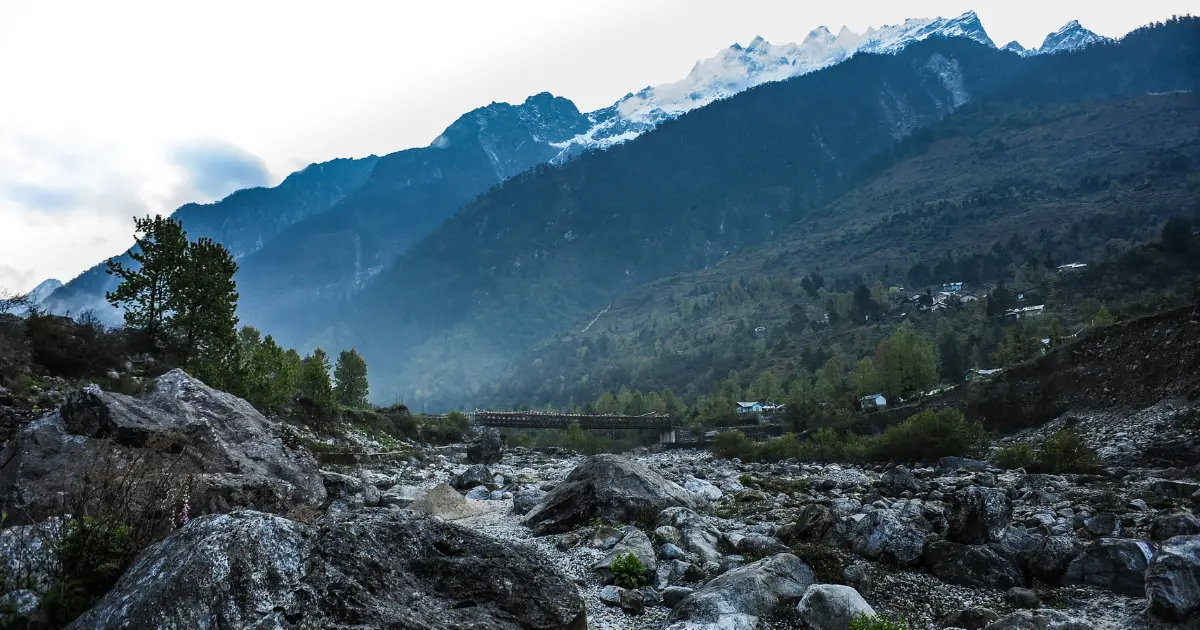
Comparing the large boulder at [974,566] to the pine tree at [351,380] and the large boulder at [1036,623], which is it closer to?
the large boulder at [1036,623]

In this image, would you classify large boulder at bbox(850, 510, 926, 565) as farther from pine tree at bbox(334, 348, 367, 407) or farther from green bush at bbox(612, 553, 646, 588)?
pine tree at bbox(334, 348, 367, 407)

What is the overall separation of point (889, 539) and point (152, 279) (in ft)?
122

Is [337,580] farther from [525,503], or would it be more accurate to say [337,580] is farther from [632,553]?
[525,503]

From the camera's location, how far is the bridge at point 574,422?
3371 inches

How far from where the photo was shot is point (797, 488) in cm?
2572

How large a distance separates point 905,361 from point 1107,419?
42808mm

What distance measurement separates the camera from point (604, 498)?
16.4 metres

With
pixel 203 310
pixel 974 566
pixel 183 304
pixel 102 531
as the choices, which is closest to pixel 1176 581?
pixel 974 566

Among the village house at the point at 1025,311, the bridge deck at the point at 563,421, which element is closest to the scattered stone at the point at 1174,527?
the bridge deck at the point at 563,421

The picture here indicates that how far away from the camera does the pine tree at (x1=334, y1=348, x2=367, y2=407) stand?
77250 mm

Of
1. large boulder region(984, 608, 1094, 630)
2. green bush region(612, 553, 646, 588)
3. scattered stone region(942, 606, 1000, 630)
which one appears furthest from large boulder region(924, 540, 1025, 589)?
green bush region(612, 553, 646, 588)

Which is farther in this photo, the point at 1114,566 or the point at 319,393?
the point at 319,393

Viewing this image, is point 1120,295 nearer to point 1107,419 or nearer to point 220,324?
point 1107,419

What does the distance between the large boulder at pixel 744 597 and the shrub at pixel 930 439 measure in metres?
30.7
